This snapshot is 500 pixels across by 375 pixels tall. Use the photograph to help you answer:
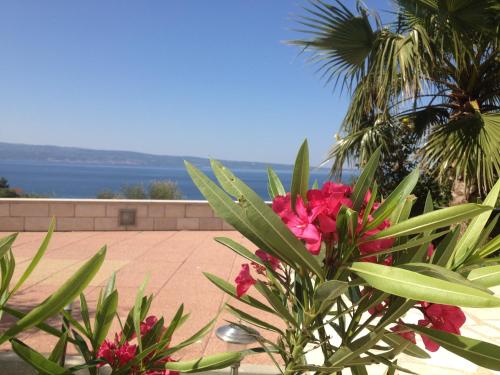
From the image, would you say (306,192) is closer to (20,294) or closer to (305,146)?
(305,146)

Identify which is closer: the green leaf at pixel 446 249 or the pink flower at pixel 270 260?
the green leaf at pixel 446 249

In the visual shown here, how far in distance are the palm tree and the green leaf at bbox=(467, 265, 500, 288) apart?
4.26 metres

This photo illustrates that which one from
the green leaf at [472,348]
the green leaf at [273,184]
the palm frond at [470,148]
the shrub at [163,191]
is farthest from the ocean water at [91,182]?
the palm frond at [470,148]

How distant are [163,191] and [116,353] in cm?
1136

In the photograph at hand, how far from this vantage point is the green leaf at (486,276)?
66 centimetres

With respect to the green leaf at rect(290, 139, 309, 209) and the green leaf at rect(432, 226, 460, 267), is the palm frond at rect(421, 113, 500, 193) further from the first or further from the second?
the green leaf at rect(290, 139, 309, 209)

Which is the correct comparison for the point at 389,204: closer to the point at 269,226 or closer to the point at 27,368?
the point at 269,226

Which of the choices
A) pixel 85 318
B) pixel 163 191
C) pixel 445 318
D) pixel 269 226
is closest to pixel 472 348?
pixel 445 318

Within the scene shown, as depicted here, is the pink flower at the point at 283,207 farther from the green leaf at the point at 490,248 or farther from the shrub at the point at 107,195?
the shrub at the point at 107,195

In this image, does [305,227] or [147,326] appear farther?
[147,326]

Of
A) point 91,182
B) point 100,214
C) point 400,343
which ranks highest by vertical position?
point 400,343

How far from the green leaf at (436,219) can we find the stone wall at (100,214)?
26.7ft

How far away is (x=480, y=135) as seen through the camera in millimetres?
4699

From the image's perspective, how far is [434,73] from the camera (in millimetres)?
5488
